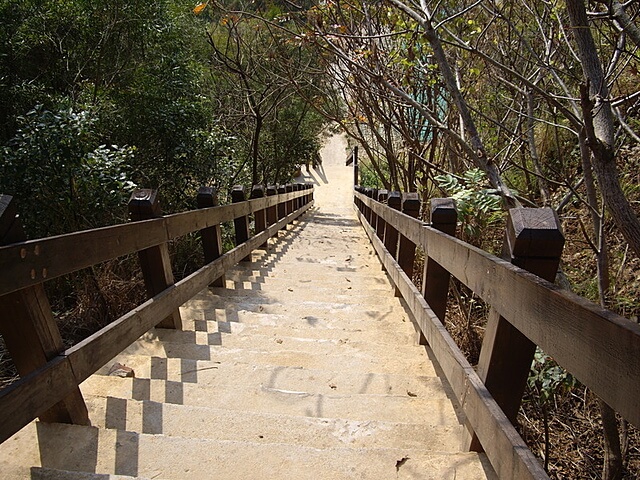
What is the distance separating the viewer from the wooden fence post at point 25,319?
5.16ft

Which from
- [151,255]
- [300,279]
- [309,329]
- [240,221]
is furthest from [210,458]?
[240,221]

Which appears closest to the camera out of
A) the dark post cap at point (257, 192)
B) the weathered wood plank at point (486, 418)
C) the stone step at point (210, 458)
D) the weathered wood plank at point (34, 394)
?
the weathered wood plank at point (486, 418)

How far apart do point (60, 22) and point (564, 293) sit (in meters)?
7.03

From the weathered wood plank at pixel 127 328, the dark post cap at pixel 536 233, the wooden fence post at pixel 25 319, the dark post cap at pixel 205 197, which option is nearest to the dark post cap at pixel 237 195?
the dark post cap at pixel 205 197

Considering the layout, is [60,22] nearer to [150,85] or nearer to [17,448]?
[150,85]

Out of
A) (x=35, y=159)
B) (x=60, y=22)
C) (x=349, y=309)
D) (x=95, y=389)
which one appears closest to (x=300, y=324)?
(x=349, y=309)

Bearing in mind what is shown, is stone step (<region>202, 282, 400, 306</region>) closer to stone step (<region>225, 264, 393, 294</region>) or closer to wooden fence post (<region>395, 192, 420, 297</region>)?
stone step (<region>225, 264, 393, 294</region>)

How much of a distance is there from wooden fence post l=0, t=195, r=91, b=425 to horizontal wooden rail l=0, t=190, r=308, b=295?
19mm

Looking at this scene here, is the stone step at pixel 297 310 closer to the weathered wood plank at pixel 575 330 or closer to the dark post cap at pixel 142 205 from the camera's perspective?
the dark post cap at pixel 142 205

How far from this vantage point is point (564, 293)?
1182mm

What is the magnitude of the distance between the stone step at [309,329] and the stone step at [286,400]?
35.8 inches

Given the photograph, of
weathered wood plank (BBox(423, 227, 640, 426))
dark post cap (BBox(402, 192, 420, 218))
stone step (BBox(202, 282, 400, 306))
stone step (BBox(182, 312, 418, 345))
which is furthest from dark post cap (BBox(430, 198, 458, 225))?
stone step (BBox(202, 282, 400, 306))

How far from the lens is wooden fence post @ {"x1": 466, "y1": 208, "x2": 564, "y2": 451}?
4.92 feet

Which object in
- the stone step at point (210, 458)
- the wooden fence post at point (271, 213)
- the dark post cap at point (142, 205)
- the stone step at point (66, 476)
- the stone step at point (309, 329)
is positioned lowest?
the stone step at point (309, 329)
